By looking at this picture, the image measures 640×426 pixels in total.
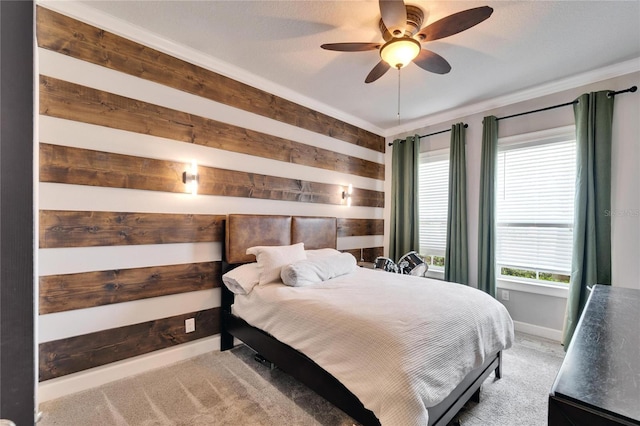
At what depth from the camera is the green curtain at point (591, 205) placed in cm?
283

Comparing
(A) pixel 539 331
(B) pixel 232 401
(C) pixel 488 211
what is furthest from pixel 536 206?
(B) pixel 232 401

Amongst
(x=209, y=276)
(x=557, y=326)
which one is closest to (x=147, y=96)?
(x=209, y=276)

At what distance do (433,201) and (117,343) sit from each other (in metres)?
4.15

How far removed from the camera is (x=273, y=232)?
126 inches

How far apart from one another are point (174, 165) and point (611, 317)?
122 inches

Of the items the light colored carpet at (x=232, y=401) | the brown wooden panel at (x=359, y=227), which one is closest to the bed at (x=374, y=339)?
the light colored carpet at (x=232, y=401)

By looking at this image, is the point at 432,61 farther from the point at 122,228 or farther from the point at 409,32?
the point at 122,228

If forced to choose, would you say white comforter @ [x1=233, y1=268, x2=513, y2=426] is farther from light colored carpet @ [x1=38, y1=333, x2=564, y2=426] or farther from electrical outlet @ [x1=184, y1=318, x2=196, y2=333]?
electrical outlet @ [x1=184, y1=318, x2=196, y2=333]

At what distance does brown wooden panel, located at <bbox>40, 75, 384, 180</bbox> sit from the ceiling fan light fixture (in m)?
1.66

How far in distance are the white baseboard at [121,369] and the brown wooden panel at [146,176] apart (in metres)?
1.46

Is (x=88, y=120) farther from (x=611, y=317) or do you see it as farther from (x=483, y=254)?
(x=483, y=254)

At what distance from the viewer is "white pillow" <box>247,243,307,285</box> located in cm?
264

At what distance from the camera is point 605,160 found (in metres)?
2.84

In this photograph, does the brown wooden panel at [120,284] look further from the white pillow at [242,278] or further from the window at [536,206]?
the window at [536,206]
